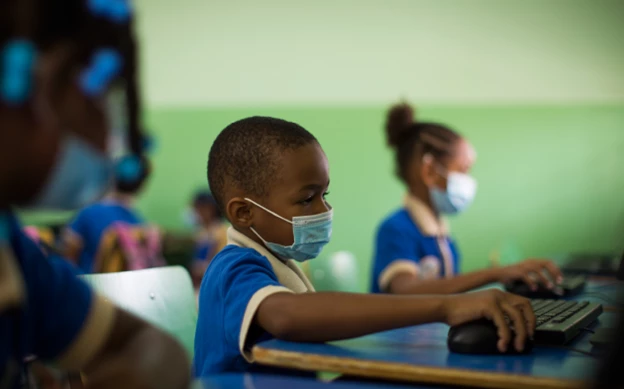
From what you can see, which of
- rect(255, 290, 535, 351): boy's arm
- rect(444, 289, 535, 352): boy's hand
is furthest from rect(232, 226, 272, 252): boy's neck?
rect(444, 289, 535, 352): boy's hand

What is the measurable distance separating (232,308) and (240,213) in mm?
303

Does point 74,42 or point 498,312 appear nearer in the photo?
point 74,42

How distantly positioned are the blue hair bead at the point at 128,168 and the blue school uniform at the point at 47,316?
6.7 inches

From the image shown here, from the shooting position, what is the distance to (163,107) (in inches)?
218

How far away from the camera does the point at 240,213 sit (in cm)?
148

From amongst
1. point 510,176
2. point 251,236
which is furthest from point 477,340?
point 510,176

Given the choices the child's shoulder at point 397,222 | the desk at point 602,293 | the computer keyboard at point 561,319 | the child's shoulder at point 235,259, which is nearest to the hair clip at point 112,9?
the child's shoulder at point 235,259

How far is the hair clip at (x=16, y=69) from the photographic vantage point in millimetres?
673

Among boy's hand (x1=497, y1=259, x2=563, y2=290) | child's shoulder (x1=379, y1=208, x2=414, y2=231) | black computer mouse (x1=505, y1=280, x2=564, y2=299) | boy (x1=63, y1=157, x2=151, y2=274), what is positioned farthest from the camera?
boy (x1=63, y1=157, x2=151, y2=274)

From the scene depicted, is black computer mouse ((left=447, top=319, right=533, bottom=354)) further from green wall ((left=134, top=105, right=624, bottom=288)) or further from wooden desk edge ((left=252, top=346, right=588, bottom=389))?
green wall ((left=134, top=105, right=624, bottom=288))

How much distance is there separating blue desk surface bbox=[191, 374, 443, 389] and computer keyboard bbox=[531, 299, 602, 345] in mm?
308

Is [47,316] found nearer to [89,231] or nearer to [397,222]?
[397,222]

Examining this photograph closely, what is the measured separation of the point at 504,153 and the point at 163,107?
8.48 feet

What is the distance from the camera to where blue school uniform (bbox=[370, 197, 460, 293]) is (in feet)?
Result: 8.02
